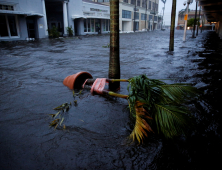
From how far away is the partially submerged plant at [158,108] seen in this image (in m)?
2.29

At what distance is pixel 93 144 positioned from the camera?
2.33m

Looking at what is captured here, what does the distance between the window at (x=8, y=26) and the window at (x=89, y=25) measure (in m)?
16.0

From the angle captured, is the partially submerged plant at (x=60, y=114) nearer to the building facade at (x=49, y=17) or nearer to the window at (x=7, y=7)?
the building facade at (x=49, y=17)

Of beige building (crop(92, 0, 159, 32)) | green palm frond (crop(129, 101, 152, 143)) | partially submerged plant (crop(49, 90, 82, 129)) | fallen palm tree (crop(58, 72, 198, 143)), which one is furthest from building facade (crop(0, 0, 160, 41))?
green palm frond (crop(129, 101, 152, 143))

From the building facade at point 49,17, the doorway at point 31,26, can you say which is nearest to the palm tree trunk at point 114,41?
the building facade at point 49,17

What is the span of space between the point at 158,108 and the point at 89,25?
36.3 metres

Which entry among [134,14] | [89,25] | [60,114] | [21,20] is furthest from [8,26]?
[134,14]

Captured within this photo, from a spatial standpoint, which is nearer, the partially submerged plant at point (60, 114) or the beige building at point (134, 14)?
the partially submerged plant at point (60, 114)

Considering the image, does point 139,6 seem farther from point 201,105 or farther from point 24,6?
point 201,105

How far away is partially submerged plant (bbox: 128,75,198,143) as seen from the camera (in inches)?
90.0

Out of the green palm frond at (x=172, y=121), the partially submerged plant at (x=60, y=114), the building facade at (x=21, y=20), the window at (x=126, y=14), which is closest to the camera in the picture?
the green palm frond at (x=172, y=121)

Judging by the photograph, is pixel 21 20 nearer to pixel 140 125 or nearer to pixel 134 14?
pixel 140 125

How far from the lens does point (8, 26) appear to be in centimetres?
1997

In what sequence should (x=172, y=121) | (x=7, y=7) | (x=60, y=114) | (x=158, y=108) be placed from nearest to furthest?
(x=172, y=121) < (x=158, y=108) < (x=60, y=114) < (x=7, y=7)
